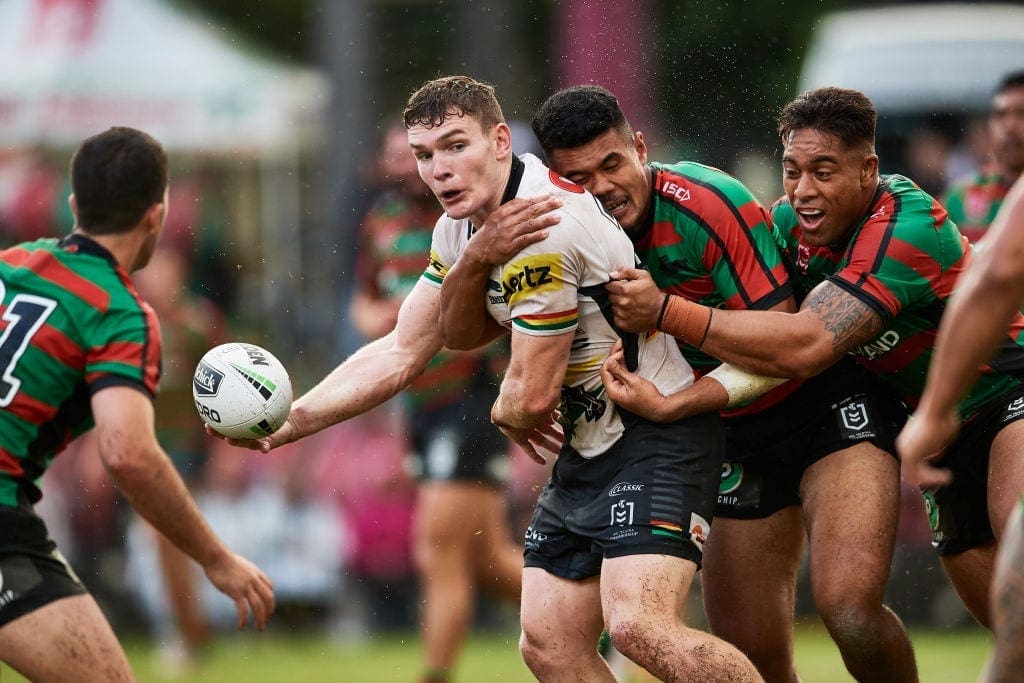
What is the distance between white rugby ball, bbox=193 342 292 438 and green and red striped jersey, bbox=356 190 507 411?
267 cm

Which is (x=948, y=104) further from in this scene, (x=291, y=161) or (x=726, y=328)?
(x=726, y=328)

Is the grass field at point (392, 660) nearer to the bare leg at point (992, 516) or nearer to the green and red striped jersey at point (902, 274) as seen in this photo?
the bare leg at point (992, 516)

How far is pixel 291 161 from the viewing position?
16531mm

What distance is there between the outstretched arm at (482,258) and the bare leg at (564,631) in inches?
35.8

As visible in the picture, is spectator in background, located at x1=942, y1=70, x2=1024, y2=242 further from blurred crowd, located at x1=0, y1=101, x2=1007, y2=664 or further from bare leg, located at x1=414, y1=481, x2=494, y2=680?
bare leg, located at x1=414, y1=481, x2=494, y2=680

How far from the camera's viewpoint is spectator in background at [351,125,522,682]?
7750 millimetres

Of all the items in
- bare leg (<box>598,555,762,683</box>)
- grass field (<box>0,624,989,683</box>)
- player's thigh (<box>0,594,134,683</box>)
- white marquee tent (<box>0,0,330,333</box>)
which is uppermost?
white marquee tent (<box>0,0,330,333</box>)

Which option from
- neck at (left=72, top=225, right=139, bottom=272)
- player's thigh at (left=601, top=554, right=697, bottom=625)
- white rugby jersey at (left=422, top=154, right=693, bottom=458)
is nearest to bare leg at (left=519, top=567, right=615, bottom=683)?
player's thigh at (left=601, top=554, right=697, bottom=625)

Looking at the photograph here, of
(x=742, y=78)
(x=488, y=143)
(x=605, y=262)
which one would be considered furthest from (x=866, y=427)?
(x=742, y=78)

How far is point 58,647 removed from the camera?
4.88m

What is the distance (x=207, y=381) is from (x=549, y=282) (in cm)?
126

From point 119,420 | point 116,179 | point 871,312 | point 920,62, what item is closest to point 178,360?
point 116,179

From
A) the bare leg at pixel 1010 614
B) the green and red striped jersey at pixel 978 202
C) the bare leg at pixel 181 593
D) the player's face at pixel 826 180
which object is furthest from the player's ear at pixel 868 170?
the bare leg at pixel 181 593

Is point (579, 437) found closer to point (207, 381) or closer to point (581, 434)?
point (581, 434)
